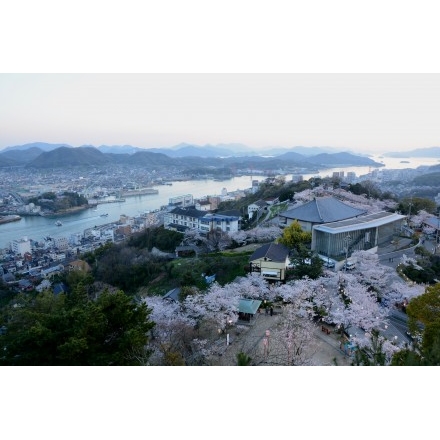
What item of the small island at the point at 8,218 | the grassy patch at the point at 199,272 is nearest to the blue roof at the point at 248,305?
the grassy patch at the point at 199,272

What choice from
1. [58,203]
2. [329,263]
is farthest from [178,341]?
[58,203]

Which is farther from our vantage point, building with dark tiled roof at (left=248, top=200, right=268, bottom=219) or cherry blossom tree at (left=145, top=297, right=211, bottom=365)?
building with dark tiled roof at (left=248, top=200, right=268, bottom=219)

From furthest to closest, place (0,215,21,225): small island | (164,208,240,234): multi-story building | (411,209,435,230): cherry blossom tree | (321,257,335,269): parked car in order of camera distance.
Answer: (0,215,21,225): small island → (164,208,240,234): multi-story building → (411,209,435,230): cherry blossom tree → (321,257,335,269): parked car

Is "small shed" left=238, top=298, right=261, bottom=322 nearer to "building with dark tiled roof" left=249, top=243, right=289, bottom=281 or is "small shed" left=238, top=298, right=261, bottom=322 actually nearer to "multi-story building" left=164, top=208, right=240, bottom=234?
"building with dark tiled roof" left=249, top=243, right=289, bottom=281

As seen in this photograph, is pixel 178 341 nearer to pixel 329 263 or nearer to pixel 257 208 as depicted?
pixel 329 263

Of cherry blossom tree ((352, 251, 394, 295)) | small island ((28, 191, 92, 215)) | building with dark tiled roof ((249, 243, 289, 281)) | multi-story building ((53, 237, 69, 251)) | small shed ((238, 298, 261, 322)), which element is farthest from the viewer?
small island ((28, 191, 92, 215))

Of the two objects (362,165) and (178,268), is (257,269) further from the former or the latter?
(362,165)

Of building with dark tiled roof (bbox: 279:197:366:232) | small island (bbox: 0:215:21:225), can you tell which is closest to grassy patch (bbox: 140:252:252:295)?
building with dark tiled roof (bbox: 279:197:366:232)
